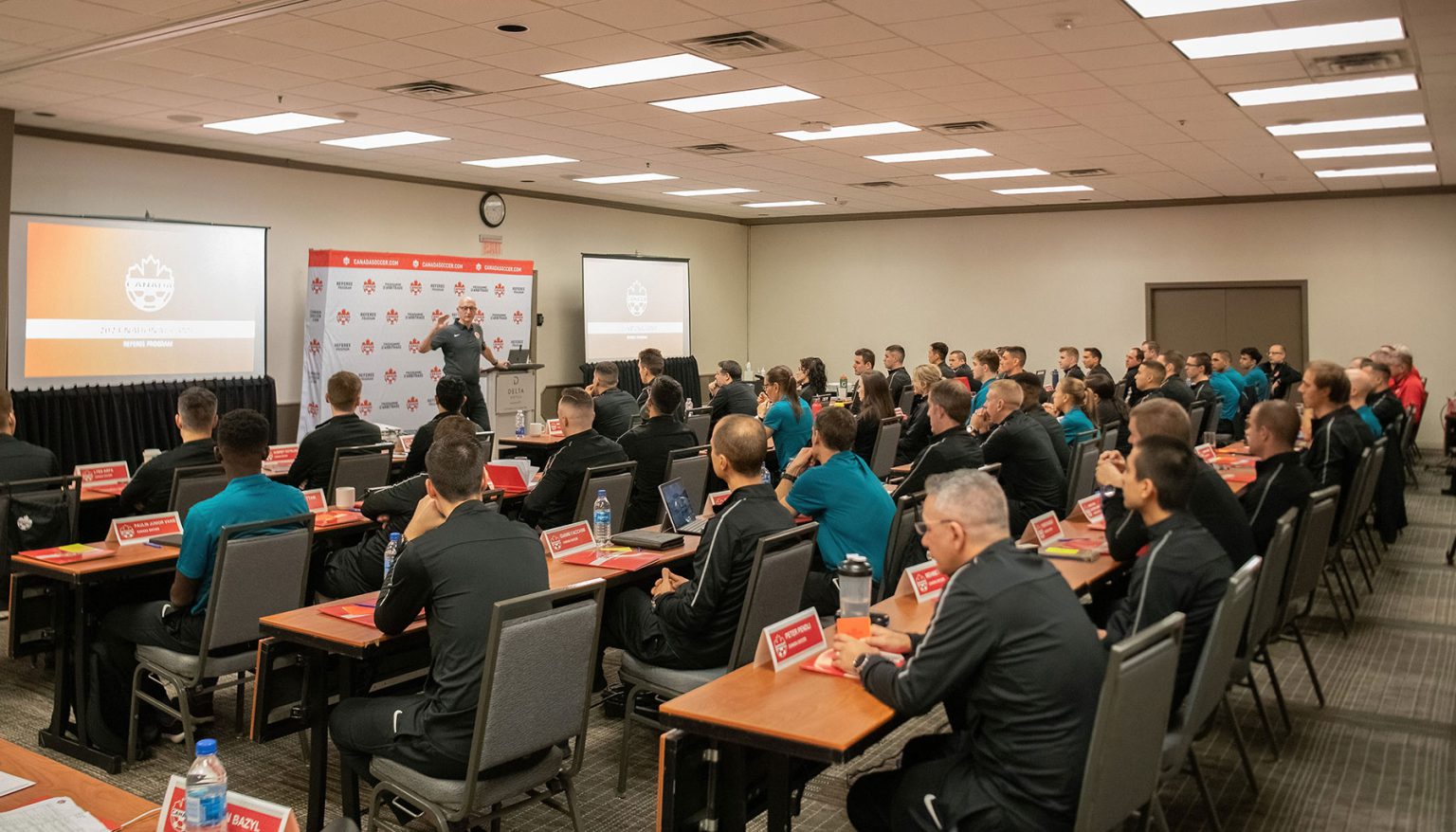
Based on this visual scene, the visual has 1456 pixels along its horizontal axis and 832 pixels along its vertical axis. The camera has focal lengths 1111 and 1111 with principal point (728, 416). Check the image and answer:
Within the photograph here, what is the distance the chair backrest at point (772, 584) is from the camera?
11.7 ft

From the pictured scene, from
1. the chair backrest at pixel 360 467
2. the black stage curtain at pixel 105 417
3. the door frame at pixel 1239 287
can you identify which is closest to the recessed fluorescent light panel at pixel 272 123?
the black stage curtain at pixel 105 417

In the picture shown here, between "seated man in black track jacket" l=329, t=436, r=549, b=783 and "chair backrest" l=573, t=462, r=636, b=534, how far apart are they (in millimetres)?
2114

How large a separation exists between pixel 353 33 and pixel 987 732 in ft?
16.6

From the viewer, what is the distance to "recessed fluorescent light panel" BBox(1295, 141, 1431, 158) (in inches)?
401

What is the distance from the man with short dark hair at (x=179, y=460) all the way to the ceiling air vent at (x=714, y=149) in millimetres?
5633

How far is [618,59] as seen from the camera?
21.5ft

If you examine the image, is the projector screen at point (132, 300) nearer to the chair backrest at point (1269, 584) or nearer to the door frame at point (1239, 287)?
the chair backrest at point (1269, 584)

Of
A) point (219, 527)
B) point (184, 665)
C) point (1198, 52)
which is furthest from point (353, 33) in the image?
point (1198, 52)

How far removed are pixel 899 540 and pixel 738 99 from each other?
4.25m

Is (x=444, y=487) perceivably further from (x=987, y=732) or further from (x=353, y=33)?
(x=353, y=33)

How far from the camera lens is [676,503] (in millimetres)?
4770

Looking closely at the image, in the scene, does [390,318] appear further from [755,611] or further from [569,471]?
[755,611]

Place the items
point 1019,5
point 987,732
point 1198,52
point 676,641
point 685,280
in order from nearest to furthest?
point 987,732 < point 676,641 < point 1019,5 < point 1198,52 < point 685,280

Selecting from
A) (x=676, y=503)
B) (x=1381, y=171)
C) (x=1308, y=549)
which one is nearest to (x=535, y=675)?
(x=676, y=503)
